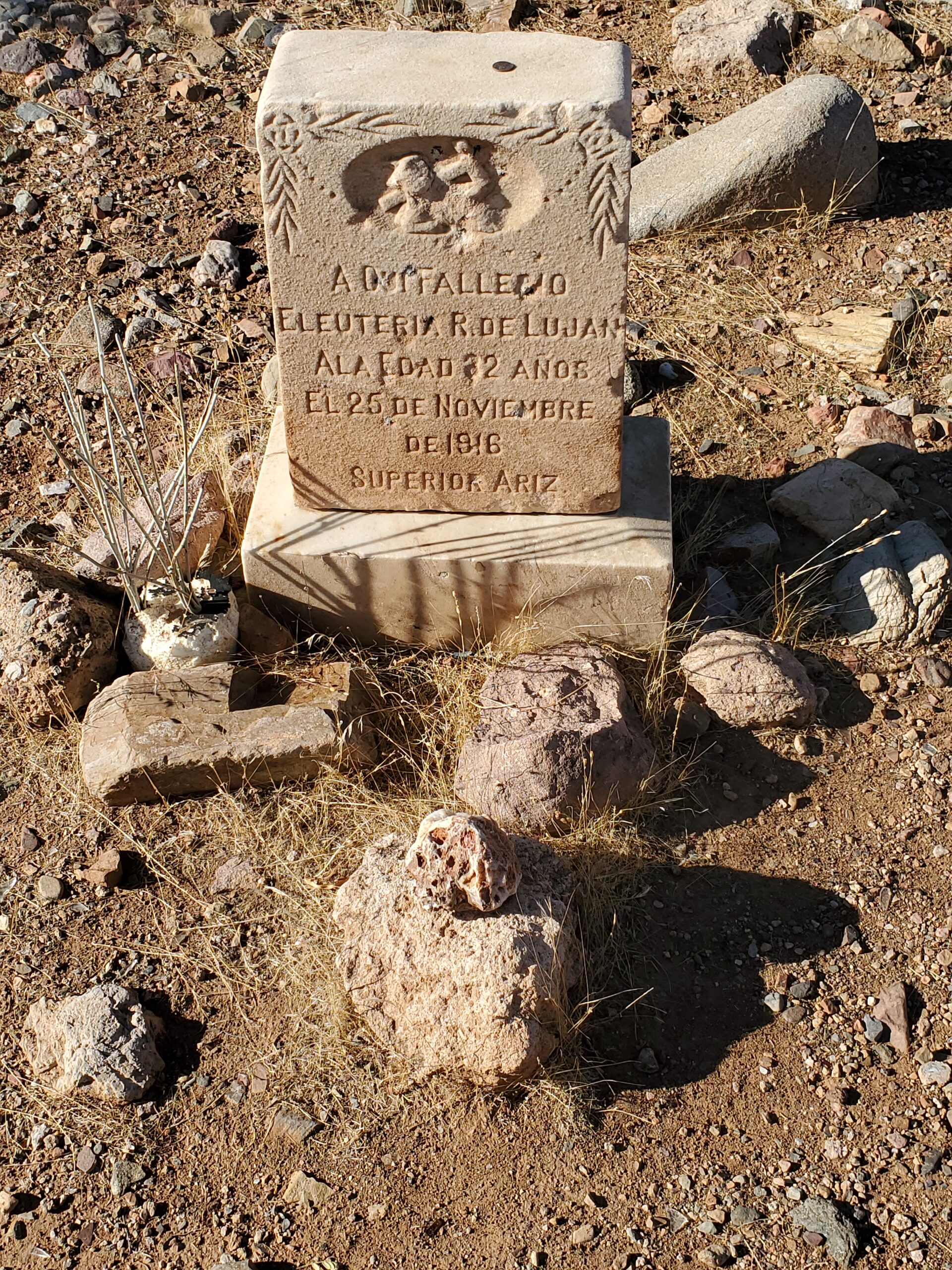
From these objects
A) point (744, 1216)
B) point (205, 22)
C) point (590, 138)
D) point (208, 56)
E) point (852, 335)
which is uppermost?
point (590, 138)

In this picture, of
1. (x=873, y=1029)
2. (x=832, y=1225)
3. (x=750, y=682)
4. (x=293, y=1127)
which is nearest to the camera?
(x=832, y=1225)

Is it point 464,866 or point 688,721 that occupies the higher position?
point 464,866

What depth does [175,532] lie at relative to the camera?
4.32 metres

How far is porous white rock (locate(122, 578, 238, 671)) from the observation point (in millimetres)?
4000

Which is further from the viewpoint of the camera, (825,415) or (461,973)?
(825,415)

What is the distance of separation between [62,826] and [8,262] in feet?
10.8

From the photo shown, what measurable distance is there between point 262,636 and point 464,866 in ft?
4.53

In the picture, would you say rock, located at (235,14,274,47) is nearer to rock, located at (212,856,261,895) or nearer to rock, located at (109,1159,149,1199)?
rock, located at (212,856,261,895)

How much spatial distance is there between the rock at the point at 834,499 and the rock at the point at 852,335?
2.66 ft

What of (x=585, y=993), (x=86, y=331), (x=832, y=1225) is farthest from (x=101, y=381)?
(x=832, y=1225)

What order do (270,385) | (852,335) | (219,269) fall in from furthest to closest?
1. (219,269)
2. (852,335)
3. (270,385)

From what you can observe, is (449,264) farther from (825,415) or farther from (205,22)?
(205,22)

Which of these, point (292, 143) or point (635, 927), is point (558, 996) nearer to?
point (635, 927)

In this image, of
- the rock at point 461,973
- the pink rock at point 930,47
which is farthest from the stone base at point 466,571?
the pink rock at point 930,47
